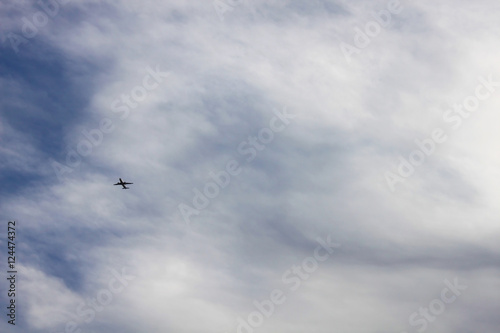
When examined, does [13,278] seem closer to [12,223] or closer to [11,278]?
[11,278]

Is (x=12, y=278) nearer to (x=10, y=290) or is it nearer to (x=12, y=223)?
(x=10, y=290)

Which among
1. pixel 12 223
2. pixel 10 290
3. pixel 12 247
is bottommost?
pixel 10 290

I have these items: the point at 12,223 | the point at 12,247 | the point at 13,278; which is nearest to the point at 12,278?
the point at 13,278

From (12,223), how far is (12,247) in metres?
10.2

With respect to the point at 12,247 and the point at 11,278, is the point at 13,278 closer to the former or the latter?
the point at 11,278

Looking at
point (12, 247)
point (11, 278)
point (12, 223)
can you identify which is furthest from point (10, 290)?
point (12, 223)

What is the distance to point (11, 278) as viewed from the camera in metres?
128

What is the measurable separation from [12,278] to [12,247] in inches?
545

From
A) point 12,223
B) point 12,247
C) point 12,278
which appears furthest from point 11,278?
point 12,223

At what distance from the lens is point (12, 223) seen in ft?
424

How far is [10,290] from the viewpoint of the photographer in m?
125

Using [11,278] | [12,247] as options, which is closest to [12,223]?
[12,247]

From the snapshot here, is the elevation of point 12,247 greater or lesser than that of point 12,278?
greater

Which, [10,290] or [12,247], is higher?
[12,247]
